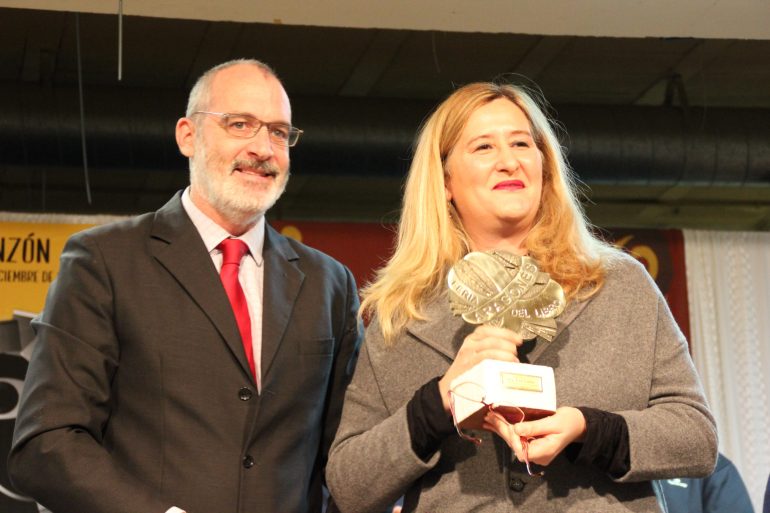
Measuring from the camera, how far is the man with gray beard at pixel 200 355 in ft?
7.36

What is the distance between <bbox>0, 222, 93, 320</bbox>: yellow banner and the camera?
5703mm

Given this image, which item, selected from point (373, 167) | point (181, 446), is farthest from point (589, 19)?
point (181, 446)

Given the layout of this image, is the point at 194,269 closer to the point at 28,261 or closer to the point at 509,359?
the point at 509,359

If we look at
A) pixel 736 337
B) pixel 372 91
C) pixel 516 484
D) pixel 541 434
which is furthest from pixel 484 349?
pixel 372 91

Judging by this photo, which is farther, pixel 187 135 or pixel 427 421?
pixel 187 135

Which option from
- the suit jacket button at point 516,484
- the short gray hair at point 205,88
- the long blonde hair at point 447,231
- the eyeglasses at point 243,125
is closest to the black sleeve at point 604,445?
the suit jacket button at point 516,484

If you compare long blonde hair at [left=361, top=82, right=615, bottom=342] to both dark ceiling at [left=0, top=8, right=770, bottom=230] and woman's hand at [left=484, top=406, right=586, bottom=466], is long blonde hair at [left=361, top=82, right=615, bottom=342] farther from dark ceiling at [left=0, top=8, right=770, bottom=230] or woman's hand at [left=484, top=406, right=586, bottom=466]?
dark ceiling at [left=0, top=8, right=770, bottom=230]

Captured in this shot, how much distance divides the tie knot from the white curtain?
14.5 feet

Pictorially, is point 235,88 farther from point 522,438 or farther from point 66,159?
point 66,159

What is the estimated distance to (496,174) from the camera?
2.25 meters

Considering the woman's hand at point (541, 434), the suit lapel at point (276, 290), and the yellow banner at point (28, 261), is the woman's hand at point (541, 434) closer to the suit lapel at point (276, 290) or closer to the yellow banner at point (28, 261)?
the suit lapel at point (276, 290)

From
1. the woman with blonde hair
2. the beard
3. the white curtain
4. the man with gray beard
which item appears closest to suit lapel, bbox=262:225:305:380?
the man with gray beard

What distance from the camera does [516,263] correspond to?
6.63 ft

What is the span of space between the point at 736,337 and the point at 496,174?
184 inches
